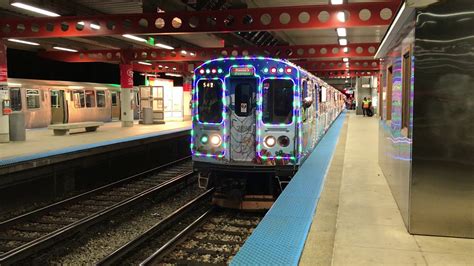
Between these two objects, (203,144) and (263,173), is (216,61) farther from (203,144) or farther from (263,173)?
(263,173)

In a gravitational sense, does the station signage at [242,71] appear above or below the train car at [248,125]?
above

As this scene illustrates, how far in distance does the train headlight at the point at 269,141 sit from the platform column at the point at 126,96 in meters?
14.6

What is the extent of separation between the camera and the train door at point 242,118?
796 cm

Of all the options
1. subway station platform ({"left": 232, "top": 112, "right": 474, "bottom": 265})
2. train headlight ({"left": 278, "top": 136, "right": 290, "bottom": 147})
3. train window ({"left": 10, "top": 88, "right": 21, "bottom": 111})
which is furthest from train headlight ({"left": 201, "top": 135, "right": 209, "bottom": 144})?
train window ({"left": 10, "top": 88, "right": 21, "bottom": 111})

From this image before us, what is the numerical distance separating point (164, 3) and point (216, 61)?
548 cm

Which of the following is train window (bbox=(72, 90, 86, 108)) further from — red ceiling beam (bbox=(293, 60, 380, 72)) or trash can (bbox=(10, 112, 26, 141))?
red ceiling beam (bbox=(293, 60, 380, 72))

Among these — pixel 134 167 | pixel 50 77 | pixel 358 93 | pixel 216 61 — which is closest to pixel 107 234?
pixel 216 61

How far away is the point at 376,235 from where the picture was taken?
448cm

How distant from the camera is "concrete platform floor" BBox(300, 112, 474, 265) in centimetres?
384

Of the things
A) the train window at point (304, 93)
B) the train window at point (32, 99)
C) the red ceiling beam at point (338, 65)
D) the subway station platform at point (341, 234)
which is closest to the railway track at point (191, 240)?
the subway station platform at point (341, 234)

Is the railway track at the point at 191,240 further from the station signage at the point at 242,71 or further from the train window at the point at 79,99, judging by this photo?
the train window at the point at 79,99

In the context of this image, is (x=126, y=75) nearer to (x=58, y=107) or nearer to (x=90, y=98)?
(x=90, y=98)

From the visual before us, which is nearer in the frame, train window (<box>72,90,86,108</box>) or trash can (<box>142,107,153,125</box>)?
train window (<box>72,90,86,108</box>)

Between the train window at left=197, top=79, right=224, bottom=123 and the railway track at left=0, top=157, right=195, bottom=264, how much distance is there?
105 inches
